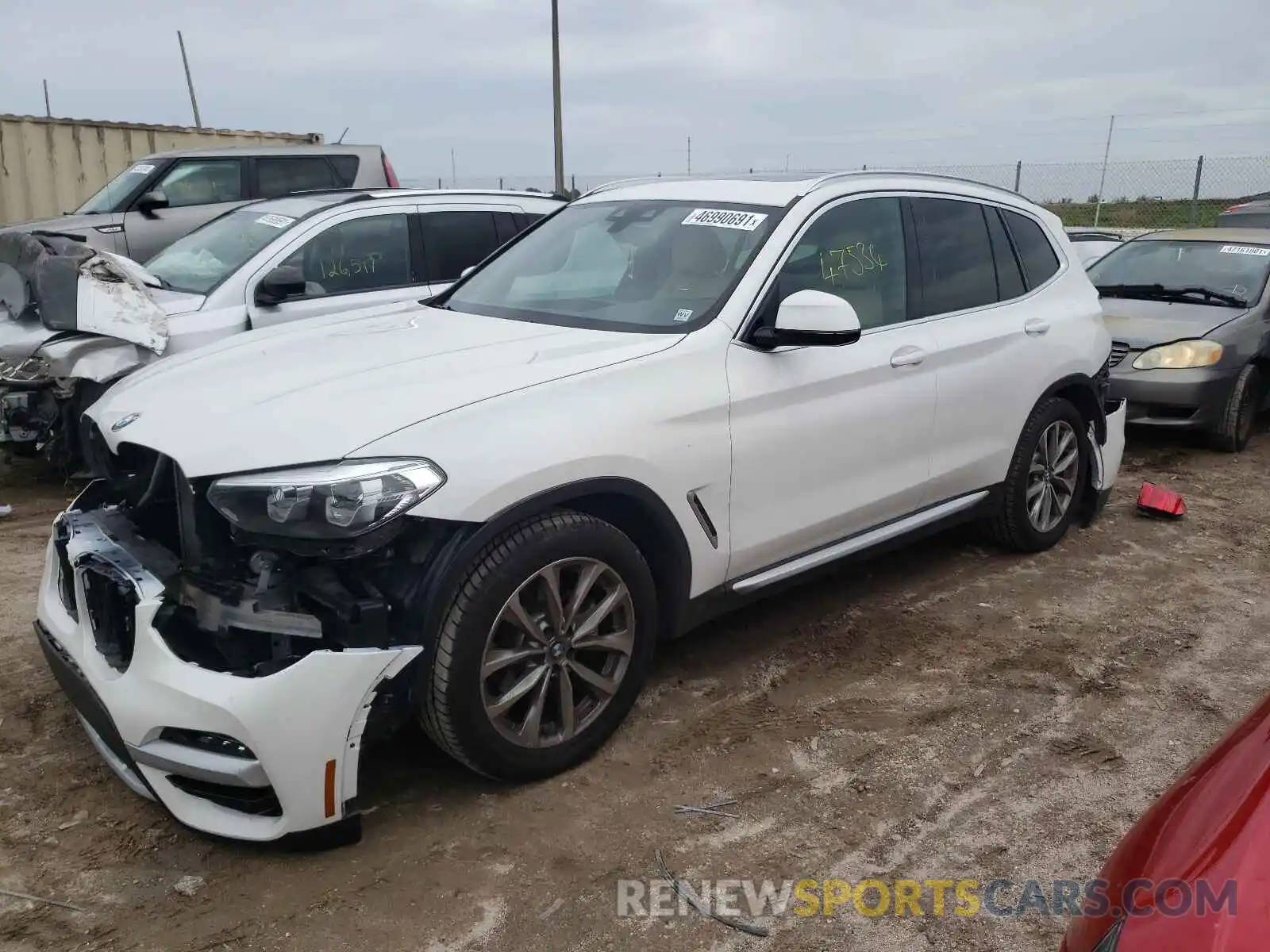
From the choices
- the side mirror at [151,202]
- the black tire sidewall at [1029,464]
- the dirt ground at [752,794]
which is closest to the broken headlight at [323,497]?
the dirt ground at [752,794]

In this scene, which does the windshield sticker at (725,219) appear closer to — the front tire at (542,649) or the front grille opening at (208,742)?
the front tire at (542,649)

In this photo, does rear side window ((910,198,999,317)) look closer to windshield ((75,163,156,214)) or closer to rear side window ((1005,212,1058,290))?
rear side window ((1005,212,1058,290))

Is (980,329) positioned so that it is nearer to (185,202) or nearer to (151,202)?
(151,202)

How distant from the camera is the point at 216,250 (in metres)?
6.52

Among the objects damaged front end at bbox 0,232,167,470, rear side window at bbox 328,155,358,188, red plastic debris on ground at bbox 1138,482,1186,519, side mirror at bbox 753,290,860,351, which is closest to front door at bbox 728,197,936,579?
side mirror at bbox 753,290,860,351

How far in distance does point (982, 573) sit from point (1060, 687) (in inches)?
47.8

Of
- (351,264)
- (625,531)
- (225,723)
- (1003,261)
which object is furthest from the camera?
(351,264)

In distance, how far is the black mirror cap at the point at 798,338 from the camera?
11.2 ft

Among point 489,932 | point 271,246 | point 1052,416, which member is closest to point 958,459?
point 1052,416

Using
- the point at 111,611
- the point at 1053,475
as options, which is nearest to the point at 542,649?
the point at 111,611

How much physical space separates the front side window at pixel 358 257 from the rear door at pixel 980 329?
3.50m

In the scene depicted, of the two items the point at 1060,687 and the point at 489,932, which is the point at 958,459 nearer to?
the point at 1060,687

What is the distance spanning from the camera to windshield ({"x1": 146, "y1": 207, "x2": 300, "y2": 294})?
6.22 m

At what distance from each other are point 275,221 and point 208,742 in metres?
4.74
